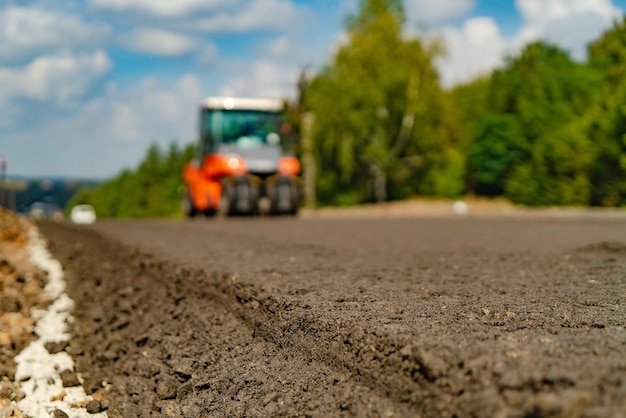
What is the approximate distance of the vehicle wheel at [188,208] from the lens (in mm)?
20750

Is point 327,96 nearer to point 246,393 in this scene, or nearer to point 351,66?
point 351,66

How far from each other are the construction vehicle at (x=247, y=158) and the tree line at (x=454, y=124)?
46.8 inches

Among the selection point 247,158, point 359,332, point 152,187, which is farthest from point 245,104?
point 152,187

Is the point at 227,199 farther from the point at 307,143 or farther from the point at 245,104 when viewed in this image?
the point at 307,143

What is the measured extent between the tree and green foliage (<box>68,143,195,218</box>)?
151ft

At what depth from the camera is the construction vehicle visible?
17234mm

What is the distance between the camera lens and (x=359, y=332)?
3.22 meters

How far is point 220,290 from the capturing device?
5.05m

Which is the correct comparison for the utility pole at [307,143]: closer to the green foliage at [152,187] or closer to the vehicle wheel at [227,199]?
the vehicle wheel at [227,199]

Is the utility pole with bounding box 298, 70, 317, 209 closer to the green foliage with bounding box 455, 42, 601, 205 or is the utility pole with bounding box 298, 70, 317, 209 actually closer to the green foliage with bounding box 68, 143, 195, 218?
the green foliage with bounding box 455, 42, 601, 205

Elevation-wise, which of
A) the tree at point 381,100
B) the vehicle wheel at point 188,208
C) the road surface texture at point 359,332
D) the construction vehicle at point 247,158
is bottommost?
the road surface texture at point 359,332

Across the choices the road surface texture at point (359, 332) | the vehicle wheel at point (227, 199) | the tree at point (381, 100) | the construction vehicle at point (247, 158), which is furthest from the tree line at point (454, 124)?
the road surface texture at point (359, 332)

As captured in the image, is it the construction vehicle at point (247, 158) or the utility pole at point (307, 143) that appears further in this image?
the utility pole at point (307, 143)

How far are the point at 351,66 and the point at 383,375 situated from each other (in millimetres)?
35156
